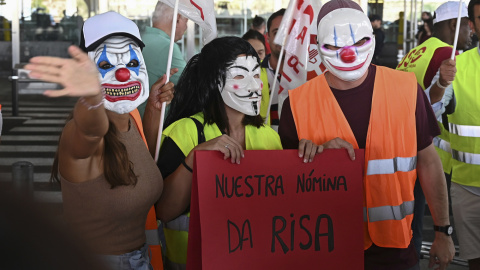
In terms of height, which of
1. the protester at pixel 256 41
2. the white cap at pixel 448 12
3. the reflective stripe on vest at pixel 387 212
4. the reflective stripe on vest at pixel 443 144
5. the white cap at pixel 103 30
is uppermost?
the white cap at pixel 448 12

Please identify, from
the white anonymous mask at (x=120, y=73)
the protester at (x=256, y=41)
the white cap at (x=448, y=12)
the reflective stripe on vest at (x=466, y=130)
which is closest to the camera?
the white anonymous mask at (x=120, y=73)

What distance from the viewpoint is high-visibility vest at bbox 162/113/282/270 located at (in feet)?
9.21

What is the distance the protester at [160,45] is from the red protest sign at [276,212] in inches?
84.2

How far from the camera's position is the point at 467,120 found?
12.7ft

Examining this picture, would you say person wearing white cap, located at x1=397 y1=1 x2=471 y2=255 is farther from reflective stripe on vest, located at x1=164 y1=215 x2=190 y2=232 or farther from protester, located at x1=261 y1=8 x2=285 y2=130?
reflective stripe on vest, located at x1=164 y1=215 x2=190 y2=232

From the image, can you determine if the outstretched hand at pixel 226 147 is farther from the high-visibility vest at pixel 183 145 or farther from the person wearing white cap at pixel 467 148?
the person wearing white cap at pixel 467 148

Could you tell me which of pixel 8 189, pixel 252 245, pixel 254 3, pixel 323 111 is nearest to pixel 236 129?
pixel 323 111

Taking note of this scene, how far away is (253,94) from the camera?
3012 millimetres

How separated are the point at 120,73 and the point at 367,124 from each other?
1.02m

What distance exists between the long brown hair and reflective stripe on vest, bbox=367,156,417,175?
99cm

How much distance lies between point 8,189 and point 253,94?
2.49m

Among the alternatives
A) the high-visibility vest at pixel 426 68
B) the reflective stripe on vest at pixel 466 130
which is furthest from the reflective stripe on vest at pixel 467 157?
the high-visibility vest at pixel 426 68

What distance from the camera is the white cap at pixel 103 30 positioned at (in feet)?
8.82

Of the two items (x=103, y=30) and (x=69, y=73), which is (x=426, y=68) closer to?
(x=103, y=30)
